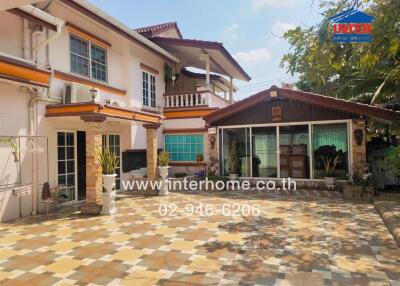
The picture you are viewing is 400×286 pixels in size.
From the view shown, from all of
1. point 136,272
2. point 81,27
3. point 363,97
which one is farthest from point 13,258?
point 363,97

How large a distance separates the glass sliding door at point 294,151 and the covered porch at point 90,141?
4930mm

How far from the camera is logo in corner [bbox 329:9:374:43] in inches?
192

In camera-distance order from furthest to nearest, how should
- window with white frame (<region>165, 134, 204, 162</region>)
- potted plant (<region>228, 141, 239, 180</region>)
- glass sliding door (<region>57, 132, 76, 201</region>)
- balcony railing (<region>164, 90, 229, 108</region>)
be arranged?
window with white frame (<region>165, 134, 204, 162</region>), balcony railing (<region>164, 90, 229, 108</region>), potted plant (<region>228, 141, 239, 180</region>), glass sliding door (<region>57, 132, 76, 201</region>)

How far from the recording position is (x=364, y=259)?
457 cm

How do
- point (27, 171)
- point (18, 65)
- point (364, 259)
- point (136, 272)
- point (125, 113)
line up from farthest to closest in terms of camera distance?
point (125, 113), point (27, 171), point (18, 65), point (364, 259), point (136, 272)

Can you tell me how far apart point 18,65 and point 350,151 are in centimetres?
1034

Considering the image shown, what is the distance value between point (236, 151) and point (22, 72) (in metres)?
8.49

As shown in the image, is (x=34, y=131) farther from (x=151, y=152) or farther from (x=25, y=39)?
(x=151, y=152)

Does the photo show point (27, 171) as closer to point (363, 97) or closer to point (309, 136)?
point (309, 136)

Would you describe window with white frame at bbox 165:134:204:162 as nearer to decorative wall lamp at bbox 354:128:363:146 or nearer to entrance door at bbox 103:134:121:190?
entrance door at bbox 103:134:121:190

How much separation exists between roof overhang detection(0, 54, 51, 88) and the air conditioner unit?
1128 millimetres

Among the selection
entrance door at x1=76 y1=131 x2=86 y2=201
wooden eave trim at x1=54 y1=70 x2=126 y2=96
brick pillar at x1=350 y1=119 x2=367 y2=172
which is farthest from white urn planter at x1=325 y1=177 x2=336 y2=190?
entrance door at x1=76 y1=131 x2=86 y2=201

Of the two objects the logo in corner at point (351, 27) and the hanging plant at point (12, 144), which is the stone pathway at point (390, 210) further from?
the hanging plant at point (12, 144)

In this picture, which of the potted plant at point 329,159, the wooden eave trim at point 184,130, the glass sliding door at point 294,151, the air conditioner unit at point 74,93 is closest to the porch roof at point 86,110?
the air conditioner unit at point 74,93
